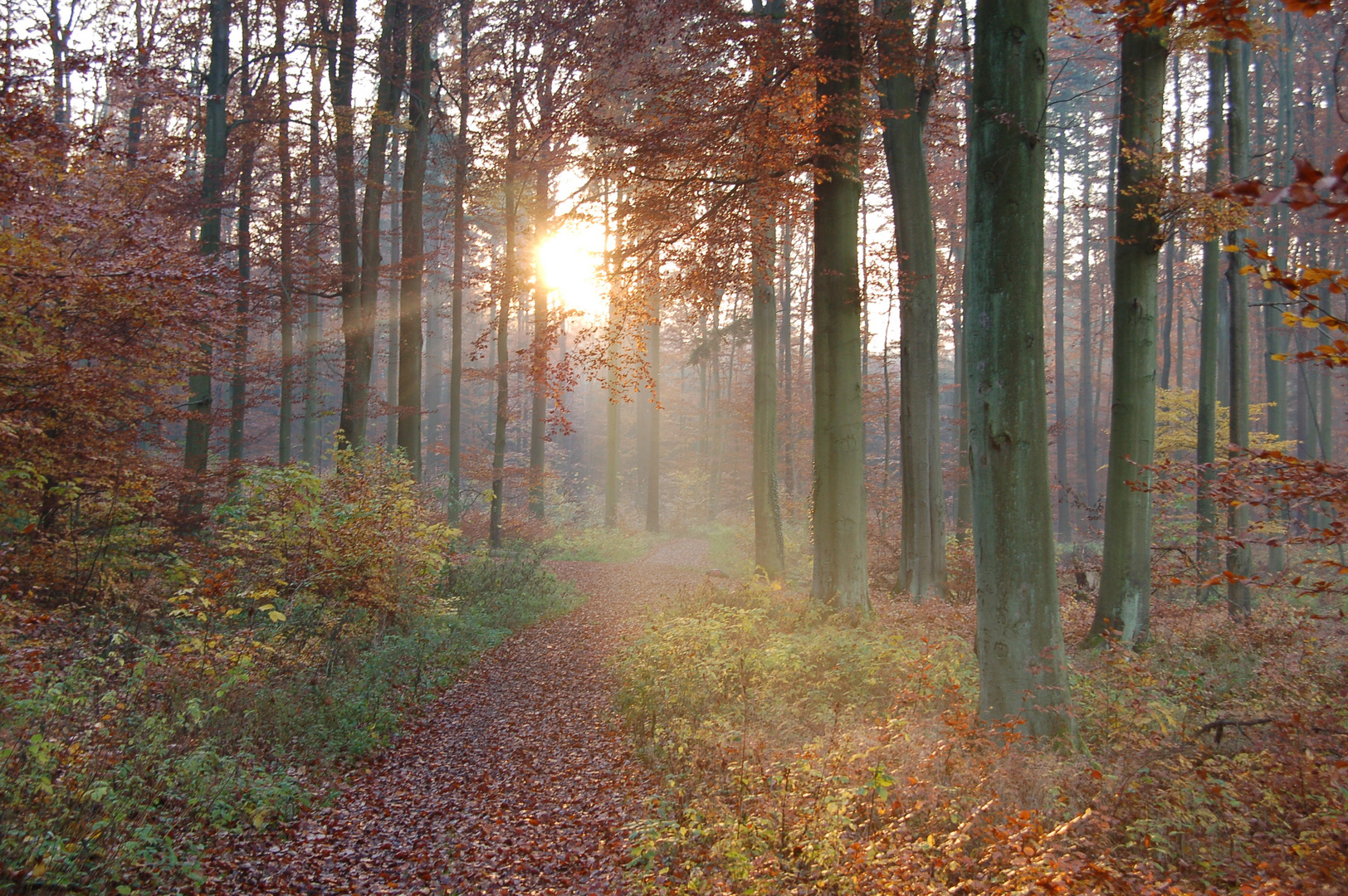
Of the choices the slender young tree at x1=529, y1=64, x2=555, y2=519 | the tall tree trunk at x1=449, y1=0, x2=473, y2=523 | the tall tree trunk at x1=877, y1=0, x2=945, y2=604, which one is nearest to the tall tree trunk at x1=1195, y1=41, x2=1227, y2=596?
the tall tree trunk at x1=877, y1=0, x2=945, y2=604

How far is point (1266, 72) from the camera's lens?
67.9 ft

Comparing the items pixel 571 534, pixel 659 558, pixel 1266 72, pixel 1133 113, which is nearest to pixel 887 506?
pixel 659 558

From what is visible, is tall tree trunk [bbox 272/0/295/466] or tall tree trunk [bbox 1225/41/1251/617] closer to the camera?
tall tree trunk [bbox 1225/41/1251/617]

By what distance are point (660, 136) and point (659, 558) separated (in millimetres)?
14985

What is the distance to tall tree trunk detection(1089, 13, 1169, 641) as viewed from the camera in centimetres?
805

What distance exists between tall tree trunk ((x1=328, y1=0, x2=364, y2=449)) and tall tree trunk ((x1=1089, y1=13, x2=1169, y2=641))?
39.7 ft

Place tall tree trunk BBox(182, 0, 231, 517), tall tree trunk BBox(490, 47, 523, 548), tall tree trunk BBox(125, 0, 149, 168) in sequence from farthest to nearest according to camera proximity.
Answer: tall tree trunk BBox(490, 47, 523, 548) < tall tree trunk BBox(182, 0, 231, 517) < tall tree trunk BBox(125, 0, 149, 168)

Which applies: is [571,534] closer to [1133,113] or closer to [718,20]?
[718,20]

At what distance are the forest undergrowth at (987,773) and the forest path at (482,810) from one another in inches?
16.3

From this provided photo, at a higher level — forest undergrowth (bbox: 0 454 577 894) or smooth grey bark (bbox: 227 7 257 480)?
smooth grey bark (bbox: 227 7 257 480)

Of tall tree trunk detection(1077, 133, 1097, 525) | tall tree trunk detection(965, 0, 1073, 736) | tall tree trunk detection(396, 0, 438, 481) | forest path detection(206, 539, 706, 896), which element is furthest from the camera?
tall tree trunk detection(1077, 133, 1097, 525)

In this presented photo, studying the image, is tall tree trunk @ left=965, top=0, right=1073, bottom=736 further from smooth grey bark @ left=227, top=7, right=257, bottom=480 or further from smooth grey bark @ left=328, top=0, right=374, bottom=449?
smooth grey bark @ left=227, top=7, right=257, bottom=480

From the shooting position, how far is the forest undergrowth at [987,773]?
352 cm

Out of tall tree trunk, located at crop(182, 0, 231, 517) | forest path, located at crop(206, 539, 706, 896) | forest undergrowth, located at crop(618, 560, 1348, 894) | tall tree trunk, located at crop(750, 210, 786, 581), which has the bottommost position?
forest path, located at crop(206, 539, 706, 896)
